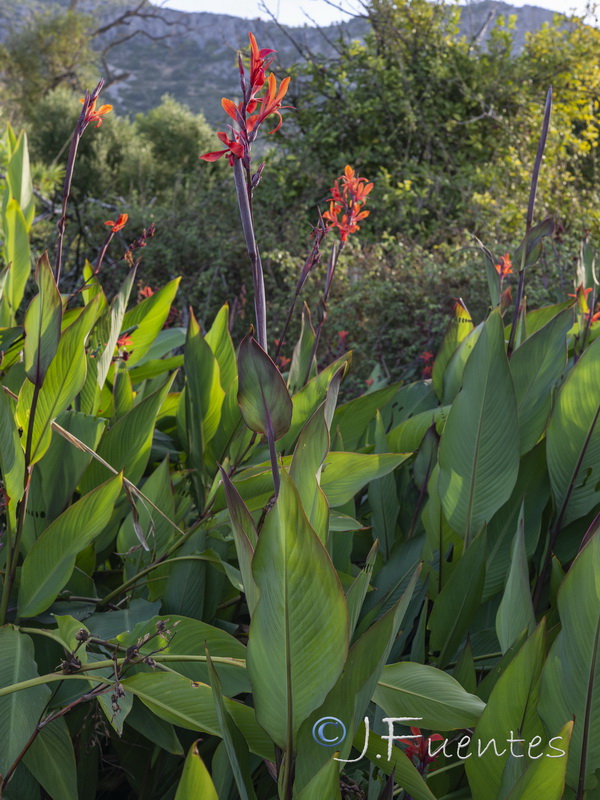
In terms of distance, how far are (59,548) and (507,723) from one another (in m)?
0.52

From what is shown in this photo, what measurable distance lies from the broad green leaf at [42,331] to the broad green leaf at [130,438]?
0.25m

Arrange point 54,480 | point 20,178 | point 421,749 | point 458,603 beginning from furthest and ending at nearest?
point 20,178
point 54,480
point 458,603
point 421,749

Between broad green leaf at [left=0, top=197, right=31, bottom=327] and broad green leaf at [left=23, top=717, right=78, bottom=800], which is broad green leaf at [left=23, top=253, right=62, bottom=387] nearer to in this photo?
broad green leaf at [left=23, top=717, right=78, bottom=800]

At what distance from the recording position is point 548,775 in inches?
19.2

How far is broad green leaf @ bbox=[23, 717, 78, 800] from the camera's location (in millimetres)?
Answer: 718

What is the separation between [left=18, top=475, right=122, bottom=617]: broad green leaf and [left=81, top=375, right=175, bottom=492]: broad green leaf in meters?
0.20

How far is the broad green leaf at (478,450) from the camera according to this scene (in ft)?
2.81

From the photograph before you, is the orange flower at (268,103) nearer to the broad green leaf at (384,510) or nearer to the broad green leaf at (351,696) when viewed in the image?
the broad green leaf at (351,696)

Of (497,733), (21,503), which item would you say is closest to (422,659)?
(497,733)

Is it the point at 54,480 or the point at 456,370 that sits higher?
the point at 456,370

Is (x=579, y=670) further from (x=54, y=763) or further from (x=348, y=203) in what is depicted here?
(x=348, y=203)

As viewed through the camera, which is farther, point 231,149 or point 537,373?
point 537,373

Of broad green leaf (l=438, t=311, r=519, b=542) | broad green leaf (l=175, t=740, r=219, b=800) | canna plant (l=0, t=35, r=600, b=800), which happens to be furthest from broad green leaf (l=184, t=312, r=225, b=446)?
broad green leaf (l=175, t=740, r=219, b=800)

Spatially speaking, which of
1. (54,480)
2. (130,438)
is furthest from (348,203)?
(54,480)
